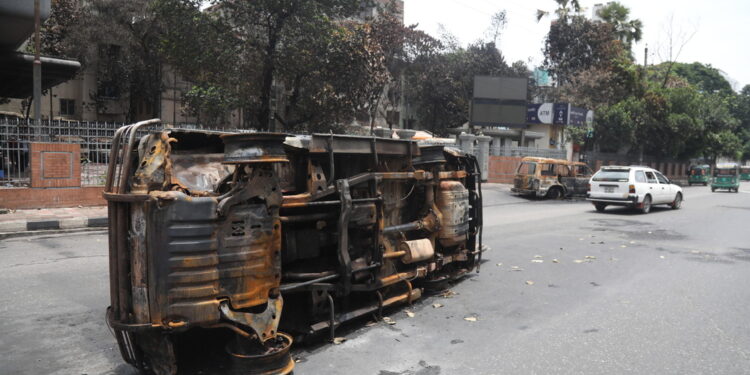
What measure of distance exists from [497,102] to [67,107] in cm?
2625

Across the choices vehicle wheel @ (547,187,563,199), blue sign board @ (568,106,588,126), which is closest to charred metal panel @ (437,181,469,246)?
vehicle wheel @ (547,187,563,199)

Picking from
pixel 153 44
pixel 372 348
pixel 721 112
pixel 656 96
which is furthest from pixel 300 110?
pixel 721 112

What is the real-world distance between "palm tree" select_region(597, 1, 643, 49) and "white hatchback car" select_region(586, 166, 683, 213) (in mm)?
30395

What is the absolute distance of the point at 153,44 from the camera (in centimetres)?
3055

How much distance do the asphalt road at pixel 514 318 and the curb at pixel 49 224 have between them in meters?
0.70

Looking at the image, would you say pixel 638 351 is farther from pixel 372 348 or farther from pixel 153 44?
pixel 153 44

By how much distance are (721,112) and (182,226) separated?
4962 cm

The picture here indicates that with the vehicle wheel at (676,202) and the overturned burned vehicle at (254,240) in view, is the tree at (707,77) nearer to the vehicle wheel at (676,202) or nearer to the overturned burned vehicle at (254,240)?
the vehicle wheel at (676,202)

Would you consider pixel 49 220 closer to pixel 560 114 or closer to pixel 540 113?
pixel 560 114

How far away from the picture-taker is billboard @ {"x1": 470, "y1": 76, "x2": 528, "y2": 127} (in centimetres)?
2898

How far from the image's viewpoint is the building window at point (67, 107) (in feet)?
107

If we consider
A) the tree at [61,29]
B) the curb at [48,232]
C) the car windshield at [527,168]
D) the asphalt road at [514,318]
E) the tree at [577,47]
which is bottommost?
the asphalt road at [514,318]

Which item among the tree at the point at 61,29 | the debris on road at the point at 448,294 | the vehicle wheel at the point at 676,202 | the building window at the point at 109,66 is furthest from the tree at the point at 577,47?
the debris on road at the point at 448,294

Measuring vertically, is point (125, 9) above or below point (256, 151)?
above
